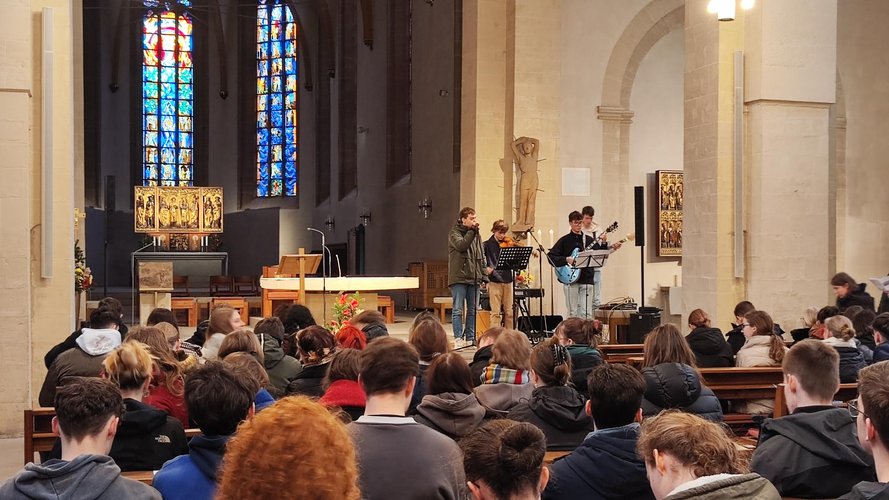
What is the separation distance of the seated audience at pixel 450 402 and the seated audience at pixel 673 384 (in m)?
1.01

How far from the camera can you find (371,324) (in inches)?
287

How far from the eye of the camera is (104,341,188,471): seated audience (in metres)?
4.29

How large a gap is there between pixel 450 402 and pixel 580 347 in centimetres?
185

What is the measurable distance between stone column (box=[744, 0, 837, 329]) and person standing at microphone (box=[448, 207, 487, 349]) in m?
3.08

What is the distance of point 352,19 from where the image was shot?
90.7 feet

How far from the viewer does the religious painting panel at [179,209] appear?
24.8 m

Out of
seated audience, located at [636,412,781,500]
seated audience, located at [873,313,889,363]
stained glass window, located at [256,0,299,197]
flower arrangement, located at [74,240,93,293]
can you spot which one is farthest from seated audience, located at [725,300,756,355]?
stained glass window, located at [256,0,299,197]

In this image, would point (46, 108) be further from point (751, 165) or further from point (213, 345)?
Answer: point (751, 165)

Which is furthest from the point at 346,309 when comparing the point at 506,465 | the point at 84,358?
the point at 506,465

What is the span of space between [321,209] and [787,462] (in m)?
26.1

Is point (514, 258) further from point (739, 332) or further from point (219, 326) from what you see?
point (219, 326)

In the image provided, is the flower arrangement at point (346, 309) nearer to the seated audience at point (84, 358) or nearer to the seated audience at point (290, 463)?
the seated audience at point (84, 358)

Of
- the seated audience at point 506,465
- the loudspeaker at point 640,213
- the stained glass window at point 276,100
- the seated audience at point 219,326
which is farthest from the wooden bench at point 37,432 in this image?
the stained glass window at point 276,100

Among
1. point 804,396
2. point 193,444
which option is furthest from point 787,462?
point 193,444
